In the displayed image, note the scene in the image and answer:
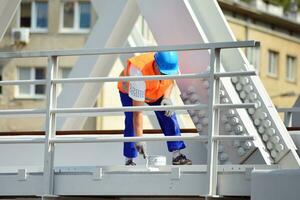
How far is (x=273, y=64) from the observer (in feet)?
280

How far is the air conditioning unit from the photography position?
71.0 meters

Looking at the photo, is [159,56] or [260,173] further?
[159,56]

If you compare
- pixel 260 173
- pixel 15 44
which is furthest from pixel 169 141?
pixel 15 44

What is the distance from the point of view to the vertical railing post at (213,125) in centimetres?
1333

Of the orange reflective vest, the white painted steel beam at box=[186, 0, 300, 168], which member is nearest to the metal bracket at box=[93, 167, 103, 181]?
the orange reflective vest

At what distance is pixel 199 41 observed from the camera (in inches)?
598

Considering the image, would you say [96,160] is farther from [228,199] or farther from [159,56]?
[228,199]

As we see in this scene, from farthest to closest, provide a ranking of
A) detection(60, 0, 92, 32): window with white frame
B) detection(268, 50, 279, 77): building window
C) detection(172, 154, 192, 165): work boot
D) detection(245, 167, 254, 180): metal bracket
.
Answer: detection(268, 50, 279, 77): building window
detection(60, 0, 92, 32): window with white frame
detection(172, 154, 192, 165): work boot
detection(245, 167, 254, 180): metal bracket

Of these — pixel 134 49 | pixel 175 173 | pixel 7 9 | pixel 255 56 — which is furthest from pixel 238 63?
pixel 255 56

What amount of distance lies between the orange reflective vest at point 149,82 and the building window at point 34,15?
5876 cm

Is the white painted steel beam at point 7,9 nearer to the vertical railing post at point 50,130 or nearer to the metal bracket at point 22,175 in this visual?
the vertical railing post at point 50,130

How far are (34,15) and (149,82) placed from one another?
6026 centimetres

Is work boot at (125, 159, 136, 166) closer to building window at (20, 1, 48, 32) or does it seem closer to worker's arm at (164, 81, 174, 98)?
worker's arm at (164, 81, 174, 98)

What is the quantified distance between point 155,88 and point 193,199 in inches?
63.9
